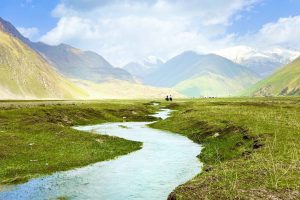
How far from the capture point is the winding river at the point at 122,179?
30531 millimetres

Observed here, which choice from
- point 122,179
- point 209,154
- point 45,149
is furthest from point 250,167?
point 45,149

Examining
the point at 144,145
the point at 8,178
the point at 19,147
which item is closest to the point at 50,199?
the point at 8,178

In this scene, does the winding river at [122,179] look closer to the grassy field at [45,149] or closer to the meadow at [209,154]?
the meadow at [209,154]

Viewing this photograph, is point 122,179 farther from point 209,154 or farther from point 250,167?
point 209,154

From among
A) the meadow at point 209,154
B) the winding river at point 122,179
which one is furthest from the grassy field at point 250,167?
the winding river at point 122,179

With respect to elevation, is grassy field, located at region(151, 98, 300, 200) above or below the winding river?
above

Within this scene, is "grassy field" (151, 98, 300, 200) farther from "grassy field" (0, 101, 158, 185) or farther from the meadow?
"grassy field" (0, 101, 158, 185)

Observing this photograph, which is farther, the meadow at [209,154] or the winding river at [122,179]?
the winding river at [122,179]

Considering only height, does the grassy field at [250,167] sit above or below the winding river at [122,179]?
above

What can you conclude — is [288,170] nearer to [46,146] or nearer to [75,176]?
[75,176]

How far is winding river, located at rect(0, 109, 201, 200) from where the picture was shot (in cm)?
3053

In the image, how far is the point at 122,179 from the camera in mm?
35625

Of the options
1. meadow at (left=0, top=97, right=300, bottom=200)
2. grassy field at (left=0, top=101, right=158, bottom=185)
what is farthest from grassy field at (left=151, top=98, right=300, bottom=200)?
grassy field at (left=0, top=101, right=158, bottom=185)

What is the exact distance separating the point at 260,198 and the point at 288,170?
700 cm
